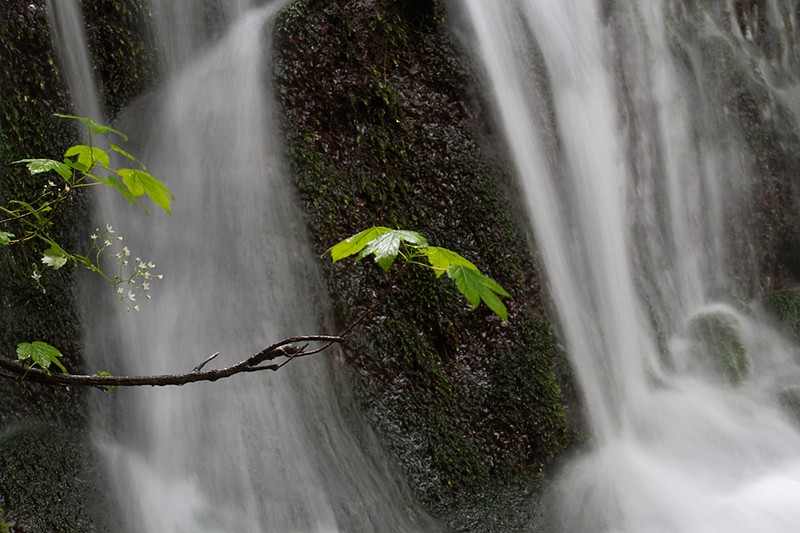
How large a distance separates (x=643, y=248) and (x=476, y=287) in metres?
3.64

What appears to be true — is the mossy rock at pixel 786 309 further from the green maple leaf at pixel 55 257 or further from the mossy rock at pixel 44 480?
the green maple leaf at pixel 55 257

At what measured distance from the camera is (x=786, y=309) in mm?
5266

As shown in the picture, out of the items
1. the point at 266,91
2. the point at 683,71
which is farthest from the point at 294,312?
the point at 683,71

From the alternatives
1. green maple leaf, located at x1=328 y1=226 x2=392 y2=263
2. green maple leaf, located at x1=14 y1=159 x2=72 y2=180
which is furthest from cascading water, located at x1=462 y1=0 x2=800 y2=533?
green maple leaf, located at x1=14 y1=159 x2=72 y2=180

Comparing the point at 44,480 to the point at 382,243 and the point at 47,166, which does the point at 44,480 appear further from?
the point at 382,243

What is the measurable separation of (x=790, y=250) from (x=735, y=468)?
2.47 m

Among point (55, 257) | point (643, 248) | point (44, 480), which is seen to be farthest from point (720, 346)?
point (55, 257)

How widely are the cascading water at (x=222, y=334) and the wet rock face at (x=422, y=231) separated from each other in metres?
0.14

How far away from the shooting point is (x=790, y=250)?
18.6 feet

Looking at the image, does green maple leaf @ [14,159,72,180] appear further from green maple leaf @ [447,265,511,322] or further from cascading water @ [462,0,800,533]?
cascading water @ [462,0,800,533]

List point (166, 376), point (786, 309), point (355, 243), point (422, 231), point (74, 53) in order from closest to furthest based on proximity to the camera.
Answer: point (355, 243) → point (166, 376) → point (74, 53) → point (422, 231) → point (786, 309)

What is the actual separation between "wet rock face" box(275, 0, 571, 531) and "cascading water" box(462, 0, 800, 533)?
0.22 m

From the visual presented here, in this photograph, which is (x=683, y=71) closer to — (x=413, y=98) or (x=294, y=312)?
(x=413, y=98)

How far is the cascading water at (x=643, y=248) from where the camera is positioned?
3553 mm
